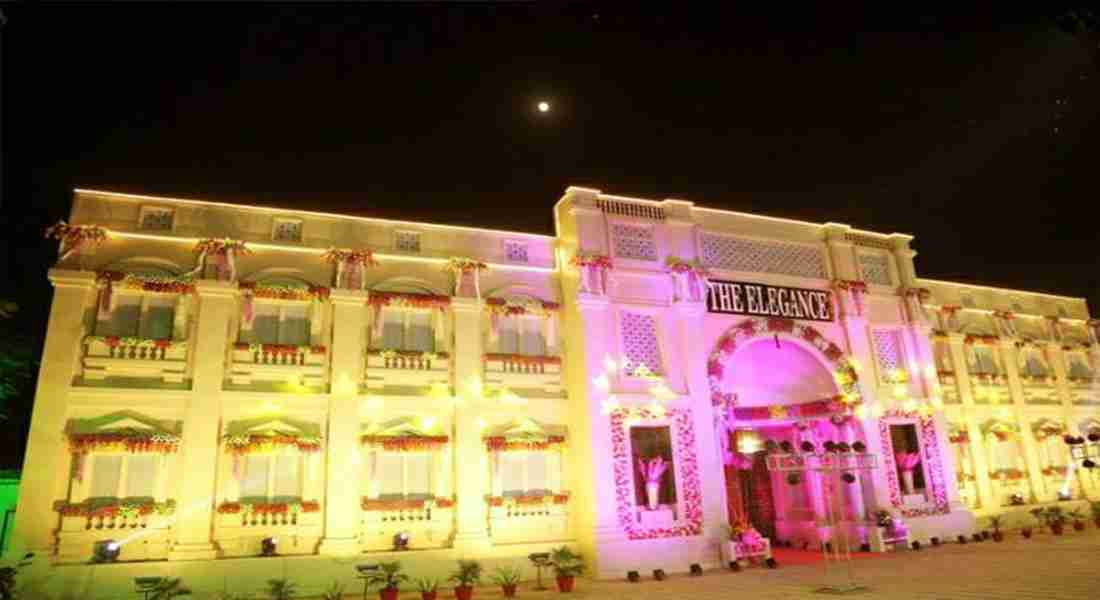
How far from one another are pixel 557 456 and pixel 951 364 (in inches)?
607

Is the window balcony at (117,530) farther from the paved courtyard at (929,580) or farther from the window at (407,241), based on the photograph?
the window at (407,241)

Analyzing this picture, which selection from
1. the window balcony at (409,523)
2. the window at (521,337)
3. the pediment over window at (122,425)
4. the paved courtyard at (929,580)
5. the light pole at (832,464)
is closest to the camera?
the paved courtyard at (929,580)

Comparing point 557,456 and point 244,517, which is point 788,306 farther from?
point 244,517

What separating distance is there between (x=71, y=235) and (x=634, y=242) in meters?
13.2

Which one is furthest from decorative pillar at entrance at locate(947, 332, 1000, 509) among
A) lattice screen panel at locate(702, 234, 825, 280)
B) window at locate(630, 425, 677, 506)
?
window at locate(630, 425, 677, 506)

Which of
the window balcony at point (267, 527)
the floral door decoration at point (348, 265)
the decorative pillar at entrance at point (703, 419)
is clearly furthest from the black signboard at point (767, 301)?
the window balcony at point (267, 527)

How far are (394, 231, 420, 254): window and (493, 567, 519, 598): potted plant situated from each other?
8.02m

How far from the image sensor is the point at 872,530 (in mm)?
18688

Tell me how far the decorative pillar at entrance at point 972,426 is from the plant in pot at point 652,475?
1264 centimetres

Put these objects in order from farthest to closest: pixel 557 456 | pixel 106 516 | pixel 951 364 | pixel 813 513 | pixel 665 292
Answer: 1. pixel 951 364
2. pixel 813 513
3. pixel 665 292
4. pixel 557 456
5. pixel 106 516

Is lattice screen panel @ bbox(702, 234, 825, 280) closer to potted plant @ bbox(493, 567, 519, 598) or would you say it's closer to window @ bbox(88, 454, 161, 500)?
potted plant @ bbox(493, 567, 519, 598)

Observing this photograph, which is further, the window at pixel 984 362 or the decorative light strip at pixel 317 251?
the window at pixel 984 362

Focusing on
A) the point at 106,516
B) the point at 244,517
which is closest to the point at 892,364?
the point at 244,517

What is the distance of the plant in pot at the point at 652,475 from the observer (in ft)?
55.3
